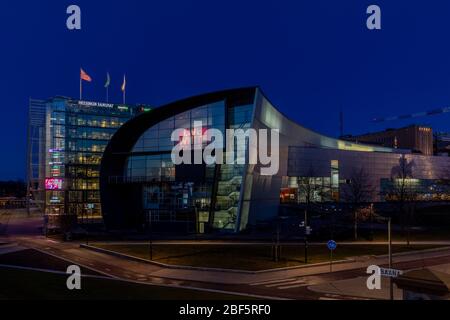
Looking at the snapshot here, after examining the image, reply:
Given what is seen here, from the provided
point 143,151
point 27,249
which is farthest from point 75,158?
point 27,249

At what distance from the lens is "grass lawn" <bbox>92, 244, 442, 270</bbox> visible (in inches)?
1369

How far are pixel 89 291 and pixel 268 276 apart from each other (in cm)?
1184

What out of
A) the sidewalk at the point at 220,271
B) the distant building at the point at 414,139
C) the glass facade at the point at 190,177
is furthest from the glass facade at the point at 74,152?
the distant building at the point at 414,139

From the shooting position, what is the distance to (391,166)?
326ft

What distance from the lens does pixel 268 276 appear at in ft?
100

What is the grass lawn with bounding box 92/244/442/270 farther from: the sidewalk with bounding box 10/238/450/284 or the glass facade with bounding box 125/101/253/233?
the glass facade with bounding box 125/101/253/233

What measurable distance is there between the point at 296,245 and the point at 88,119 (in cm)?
8061

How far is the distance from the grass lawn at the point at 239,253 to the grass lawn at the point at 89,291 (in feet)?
26.4

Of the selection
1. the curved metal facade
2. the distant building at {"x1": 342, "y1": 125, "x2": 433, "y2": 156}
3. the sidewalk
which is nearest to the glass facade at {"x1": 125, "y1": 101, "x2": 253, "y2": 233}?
the curved metal facade

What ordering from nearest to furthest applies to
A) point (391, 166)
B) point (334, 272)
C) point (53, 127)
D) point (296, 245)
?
1. point (334, 272)
2. point (296, 245)
3. point (391, 166)
4. point (53, 127)

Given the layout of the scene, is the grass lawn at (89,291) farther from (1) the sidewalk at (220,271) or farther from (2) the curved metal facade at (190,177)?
(2) the curved metal facade at (190,177)

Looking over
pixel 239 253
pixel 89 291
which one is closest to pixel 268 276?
pixel 239 253

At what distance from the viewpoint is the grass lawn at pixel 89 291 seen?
77.5 feet
